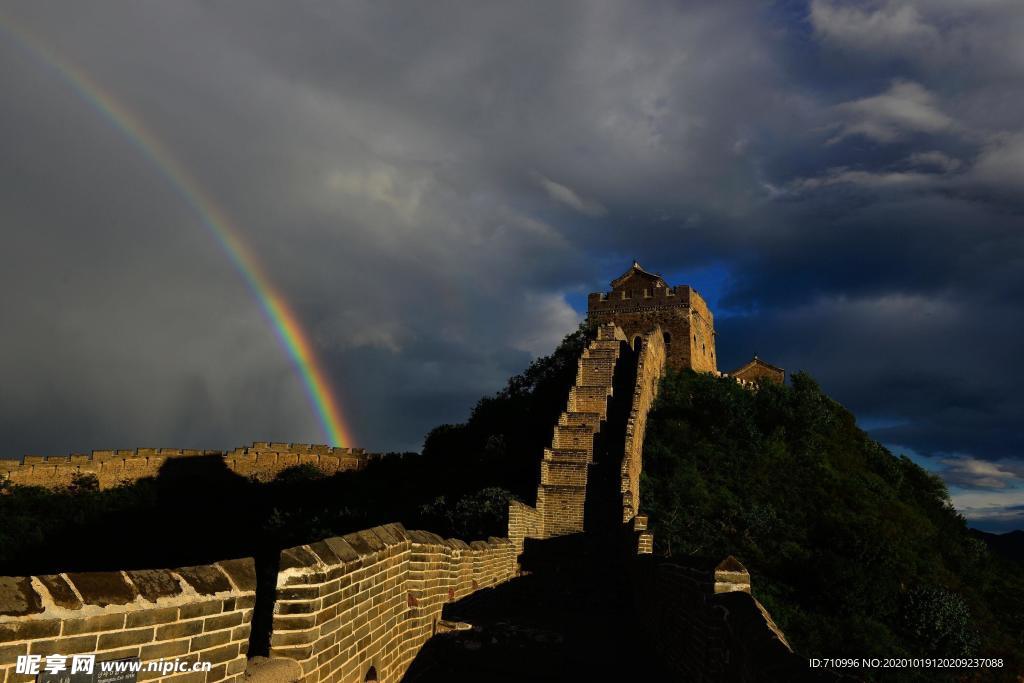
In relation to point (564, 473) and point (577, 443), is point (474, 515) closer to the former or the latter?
point (564, 473)

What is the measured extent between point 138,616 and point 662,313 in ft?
133

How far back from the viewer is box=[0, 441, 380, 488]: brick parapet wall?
122 ft

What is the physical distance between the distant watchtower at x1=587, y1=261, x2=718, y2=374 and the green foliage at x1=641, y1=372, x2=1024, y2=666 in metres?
6.39

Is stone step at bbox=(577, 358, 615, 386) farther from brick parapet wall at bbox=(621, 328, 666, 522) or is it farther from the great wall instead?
the great wall

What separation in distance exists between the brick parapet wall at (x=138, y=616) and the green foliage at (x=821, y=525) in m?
13.1

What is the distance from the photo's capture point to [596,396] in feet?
97.8

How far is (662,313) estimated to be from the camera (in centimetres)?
4175

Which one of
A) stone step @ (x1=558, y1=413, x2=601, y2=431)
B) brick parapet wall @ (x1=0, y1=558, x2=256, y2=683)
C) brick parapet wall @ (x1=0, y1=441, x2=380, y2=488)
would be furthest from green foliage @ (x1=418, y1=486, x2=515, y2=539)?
brick parapet wall @ (x1=0, y1=441, x2=380, y2=488)

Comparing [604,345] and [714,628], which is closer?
[714,628]

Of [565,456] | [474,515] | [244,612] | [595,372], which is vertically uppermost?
[595,372]

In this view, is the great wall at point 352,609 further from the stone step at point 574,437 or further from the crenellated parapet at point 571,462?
the stone step at point 574,437

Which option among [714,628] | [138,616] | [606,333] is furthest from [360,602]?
[606,333]

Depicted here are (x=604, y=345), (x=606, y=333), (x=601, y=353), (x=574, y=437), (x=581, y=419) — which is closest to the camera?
(x=574, y=437)

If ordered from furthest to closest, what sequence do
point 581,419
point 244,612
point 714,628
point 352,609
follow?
point 581,419 → point 714,628 → point 352,609 → point 244,612
